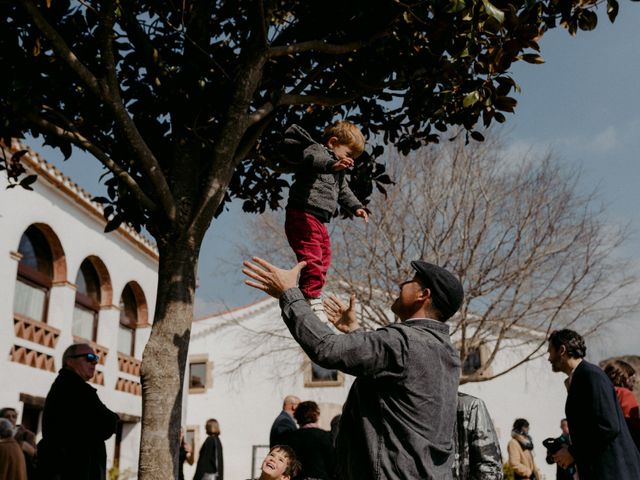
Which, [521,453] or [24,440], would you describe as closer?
[24,440]

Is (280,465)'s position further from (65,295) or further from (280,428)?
(65,295)

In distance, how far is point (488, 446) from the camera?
3.96 metres

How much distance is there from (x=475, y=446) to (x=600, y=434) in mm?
1096

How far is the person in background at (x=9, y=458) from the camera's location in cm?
729

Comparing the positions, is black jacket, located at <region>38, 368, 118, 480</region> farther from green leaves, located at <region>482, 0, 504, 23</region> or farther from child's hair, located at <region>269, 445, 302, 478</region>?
green leaves, located at <region>482, 0, 504, 23</region>

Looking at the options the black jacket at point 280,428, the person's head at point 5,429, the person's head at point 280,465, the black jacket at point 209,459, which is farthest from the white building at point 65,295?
the person's head at point 280,465

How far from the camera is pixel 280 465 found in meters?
5.65

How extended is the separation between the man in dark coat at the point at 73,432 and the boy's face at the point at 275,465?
129 cm

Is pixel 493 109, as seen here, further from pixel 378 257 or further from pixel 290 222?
pixel 378 257

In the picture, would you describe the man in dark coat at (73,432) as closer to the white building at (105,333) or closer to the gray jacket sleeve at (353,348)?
the gray jacket sleeve at (353,348)

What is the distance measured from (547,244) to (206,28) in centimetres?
1408

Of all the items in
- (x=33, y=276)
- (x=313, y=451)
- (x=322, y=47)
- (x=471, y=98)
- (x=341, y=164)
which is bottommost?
(x=313, y=451)

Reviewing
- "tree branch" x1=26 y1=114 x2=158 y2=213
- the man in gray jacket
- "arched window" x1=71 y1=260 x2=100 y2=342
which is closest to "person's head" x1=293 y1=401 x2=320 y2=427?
"tree branch" x1=26 y1=114 x2=158 y2=213

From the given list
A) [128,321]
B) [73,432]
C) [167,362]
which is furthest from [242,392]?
[167,362]
